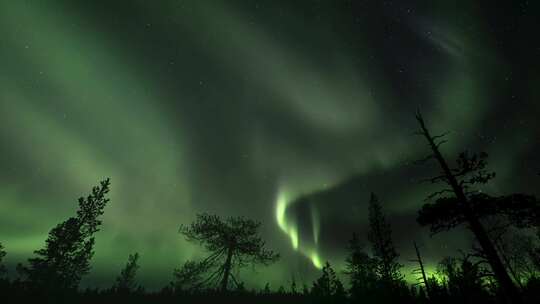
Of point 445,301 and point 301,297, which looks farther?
point 301,297

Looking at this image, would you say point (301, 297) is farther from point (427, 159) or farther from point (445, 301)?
point (427, 159)

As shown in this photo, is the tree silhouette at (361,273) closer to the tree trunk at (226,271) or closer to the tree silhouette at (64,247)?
the tree trunk at (226,271)

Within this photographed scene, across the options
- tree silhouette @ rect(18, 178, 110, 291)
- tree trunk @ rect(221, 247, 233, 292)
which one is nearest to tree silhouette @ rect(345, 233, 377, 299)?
tree trunk @ rect(221, 247, 233, 292)

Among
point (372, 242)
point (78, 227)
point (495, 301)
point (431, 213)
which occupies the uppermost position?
point (78, 227)

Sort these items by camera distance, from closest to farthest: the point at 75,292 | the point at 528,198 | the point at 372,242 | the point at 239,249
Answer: the point at 528,198 → the point at 75,292 → the point at 239,249 → the point at 372,242

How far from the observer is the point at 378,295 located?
41.9 ft

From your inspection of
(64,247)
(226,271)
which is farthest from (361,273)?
(64,247)

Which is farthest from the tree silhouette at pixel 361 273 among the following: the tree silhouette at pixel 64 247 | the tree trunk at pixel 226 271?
the tree silhouette at pixel 64 247

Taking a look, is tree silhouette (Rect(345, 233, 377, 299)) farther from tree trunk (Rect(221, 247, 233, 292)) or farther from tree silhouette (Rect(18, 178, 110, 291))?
tree silhouette (Rect(18, 178, 110, 291))

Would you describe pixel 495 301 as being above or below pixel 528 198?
below

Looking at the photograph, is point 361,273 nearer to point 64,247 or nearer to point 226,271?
point 226,271

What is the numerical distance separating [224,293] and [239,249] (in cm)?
551

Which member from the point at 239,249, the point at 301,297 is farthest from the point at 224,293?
the point at 301,297

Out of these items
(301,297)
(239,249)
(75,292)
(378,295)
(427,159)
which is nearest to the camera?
(378,295)
